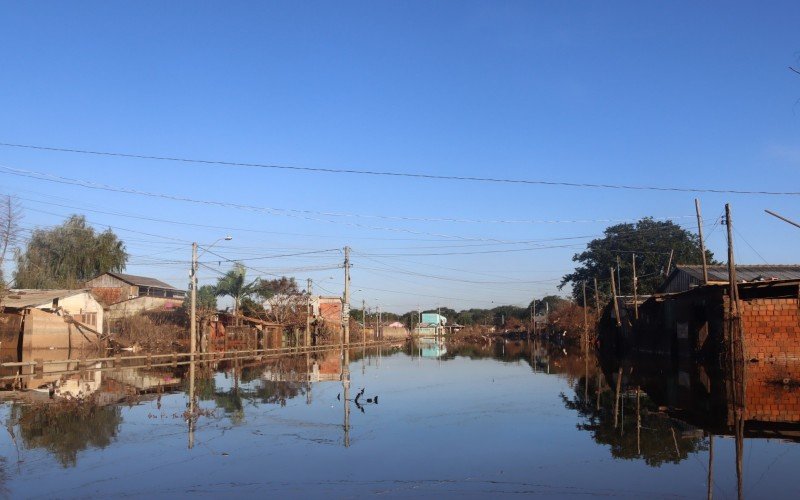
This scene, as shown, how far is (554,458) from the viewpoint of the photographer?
11.0m

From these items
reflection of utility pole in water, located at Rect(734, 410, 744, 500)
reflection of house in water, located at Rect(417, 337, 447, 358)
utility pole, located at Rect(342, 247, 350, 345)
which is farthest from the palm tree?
reflection of utility pole in water, located at Rect(734, 410, 744, 500)

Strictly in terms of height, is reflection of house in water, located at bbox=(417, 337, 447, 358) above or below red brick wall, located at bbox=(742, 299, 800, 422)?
below

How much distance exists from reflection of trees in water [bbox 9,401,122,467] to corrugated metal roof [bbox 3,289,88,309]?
24.3m

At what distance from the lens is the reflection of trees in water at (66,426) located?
11914mm

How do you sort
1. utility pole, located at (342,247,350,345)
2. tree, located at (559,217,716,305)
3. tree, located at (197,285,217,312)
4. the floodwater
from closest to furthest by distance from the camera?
the floodwater → utility pole, located at (342,247,350,345) → tree, located at (197,285,217,312) → tree, located at (559,217,716,305)

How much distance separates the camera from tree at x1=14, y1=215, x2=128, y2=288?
201ft

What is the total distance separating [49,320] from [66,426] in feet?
101

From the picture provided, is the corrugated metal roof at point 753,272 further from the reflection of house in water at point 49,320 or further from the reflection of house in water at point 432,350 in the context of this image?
the reflection of house in water at point 49,320

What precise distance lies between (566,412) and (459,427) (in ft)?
12.7

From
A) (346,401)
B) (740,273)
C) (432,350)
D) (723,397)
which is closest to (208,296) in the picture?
(432,350)

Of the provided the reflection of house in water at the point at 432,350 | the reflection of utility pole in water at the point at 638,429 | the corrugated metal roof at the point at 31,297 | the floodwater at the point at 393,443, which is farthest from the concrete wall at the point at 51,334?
the reflection of utility pole in water at the point at 638,429

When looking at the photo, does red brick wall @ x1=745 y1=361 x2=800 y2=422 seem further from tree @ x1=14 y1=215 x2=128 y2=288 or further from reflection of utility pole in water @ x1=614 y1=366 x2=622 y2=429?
tree @ x1=14 y1=215 x2=128 y2=288

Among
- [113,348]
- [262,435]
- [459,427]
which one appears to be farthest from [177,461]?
[113,348]

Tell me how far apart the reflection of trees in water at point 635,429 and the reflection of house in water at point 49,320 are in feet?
107
